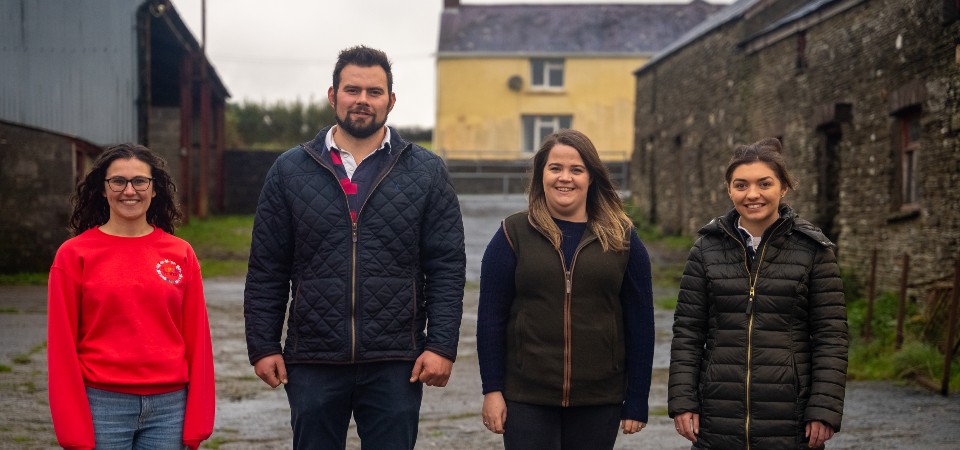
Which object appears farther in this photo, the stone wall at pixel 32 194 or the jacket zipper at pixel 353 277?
the stone wall at pixel 32 194

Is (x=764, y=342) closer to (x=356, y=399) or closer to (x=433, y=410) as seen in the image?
(x=356, y=399)

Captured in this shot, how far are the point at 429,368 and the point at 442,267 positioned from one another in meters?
0.42

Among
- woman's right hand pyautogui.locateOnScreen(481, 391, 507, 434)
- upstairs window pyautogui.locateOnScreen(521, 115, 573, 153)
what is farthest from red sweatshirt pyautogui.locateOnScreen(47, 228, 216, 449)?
upstairs window pyautogui.locateOnScreen(521, 115, 573, 153)

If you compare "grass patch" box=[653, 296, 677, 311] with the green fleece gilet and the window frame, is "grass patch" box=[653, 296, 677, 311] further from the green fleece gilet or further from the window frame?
the window frame

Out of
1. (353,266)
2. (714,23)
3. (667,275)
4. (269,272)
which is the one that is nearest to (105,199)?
(269,272)

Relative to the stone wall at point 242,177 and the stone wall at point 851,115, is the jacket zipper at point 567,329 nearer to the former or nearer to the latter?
the stone wall at point 851,115

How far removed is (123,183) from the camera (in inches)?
176

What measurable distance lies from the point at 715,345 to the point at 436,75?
38802 millimetres

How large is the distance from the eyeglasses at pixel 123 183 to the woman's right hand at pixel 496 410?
5.09 feet

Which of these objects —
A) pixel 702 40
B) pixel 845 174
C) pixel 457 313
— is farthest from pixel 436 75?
pixel 457 313

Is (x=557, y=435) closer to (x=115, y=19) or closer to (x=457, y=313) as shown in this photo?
(x=457, y=313)

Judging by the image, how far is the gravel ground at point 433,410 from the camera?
7.86 m

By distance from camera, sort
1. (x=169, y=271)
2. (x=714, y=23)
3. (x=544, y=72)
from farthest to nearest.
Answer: (x=544, y=72) → (x=714, y=23) → (x=169, y=271)

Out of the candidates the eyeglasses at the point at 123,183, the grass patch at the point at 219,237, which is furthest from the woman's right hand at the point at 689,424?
the grass patch at the point at 219,237
